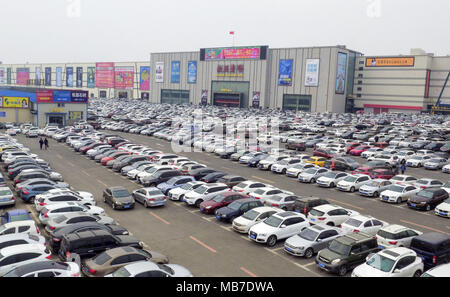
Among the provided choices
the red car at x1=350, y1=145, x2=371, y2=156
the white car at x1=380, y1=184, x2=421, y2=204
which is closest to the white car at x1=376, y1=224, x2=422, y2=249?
the white car at x1=380, y1=184, x2=421, y2=204

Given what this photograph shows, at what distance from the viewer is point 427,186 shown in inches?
1131

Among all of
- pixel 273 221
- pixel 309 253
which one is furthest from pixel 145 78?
pixel 309 253

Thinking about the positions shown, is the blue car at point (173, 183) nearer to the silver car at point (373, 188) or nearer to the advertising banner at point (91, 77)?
the silver car at point (373, 188)

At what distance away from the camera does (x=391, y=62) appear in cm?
10381

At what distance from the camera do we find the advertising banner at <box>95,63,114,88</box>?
517 ft

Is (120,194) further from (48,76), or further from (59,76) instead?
(48,76)

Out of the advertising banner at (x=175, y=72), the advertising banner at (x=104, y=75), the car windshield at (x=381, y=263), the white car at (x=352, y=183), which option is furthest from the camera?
the advertising banner at (x=104, y=75)

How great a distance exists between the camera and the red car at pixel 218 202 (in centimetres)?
2292

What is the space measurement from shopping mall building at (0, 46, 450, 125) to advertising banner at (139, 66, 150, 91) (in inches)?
466

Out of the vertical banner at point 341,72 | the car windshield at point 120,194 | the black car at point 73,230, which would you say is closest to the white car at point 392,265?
the black car at point 73,230

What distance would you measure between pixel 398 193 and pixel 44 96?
183ft

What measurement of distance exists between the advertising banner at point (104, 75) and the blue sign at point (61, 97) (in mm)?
96708

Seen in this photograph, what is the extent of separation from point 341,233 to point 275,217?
322cm
